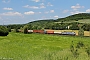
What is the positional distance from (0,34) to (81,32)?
3493 centimetres

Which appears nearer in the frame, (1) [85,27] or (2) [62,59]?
(2) [62,59]

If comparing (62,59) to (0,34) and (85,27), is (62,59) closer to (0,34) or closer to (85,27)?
(0,34)

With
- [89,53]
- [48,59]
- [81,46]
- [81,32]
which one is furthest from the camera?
[81,32]

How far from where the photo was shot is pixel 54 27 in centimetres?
12481

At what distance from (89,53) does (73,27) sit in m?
99.6

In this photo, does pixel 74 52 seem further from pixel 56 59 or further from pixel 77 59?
pixel 56 59

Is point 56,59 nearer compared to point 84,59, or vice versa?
point 56,59

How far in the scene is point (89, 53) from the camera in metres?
16.6

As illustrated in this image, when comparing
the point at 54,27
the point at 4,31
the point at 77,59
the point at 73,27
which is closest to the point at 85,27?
the point at 73,27

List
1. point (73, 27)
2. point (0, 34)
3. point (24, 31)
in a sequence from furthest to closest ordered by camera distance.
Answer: point (73, 27) < point (24, 31) < point (0, 34)

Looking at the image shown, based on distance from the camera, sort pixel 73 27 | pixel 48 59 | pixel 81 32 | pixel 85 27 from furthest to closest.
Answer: pixel 73 27 → pixel 85 27 → pixel 81 32 → pixel 48 59

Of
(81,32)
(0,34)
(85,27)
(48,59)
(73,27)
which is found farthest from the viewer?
(73,27)

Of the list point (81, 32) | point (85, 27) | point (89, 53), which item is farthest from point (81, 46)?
point (85, 27)

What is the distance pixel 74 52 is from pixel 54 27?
108203 millimetres
